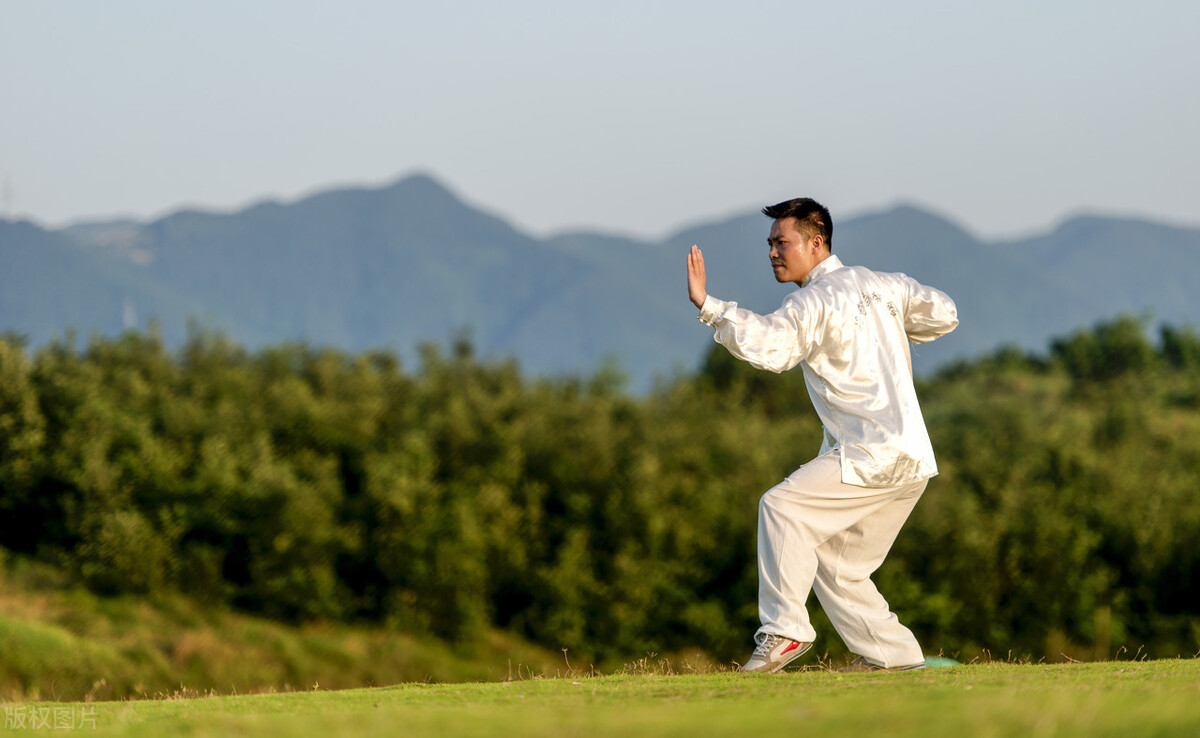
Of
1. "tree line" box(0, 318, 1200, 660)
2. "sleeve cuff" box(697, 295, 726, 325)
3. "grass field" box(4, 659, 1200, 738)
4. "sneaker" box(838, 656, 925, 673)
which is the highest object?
"sleeve cuff" box(697, 295, 726, 325)

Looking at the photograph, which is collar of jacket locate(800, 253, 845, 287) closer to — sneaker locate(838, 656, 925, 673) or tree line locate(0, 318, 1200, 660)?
sneaker locate(838, 656, 925, 673)

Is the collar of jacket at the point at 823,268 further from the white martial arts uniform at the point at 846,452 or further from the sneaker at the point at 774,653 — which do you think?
the sneaker at the point at 774,653

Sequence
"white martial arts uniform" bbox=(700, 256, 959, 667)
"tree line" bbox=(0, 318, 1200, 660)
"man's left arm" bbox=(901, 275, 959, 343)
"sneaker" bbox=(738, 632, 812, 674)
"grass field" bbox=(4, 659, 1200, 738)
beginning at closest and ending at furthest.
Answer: "grass field" bbox=(4, 659, 1200, 738), "sneaker" bbox=(738, 632, 812, 674), "white martial arts uniform" bbox=(700, 256, 959, 667), "man's left arm" bbox=(901, 275, 959, 343), "tree line" bbox=(0, 318, 1200, 660)

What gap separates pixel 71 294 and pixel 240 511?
137235 millimetres

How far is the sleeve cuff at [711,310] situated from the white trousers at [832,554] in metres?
0.99

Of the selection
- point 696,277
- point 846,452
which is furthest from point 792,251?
point 846,452

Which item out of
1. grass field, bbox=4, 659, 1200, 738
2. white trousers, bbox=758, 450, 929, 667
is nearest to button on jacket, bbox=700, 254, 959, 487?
white trousers, bbox=758, 450, 929, 667

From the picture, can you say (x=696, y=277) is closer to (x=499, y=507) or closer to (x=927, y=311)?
(x=927, y=311)

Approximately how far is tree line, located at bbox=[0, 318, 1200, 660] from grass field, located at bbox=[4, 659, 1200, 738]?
1026 inches

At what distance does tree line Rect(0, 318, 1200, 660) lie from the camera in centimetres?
3183

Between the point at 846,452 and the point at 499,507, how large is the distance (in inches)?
1117

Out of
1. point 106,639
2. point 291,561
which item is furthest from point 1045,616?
point 106,639

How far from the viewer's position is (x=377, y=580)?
33656 millimetres

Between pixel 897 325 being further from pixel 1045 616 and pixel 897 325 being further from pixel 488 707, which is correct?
pixel 1045 616
